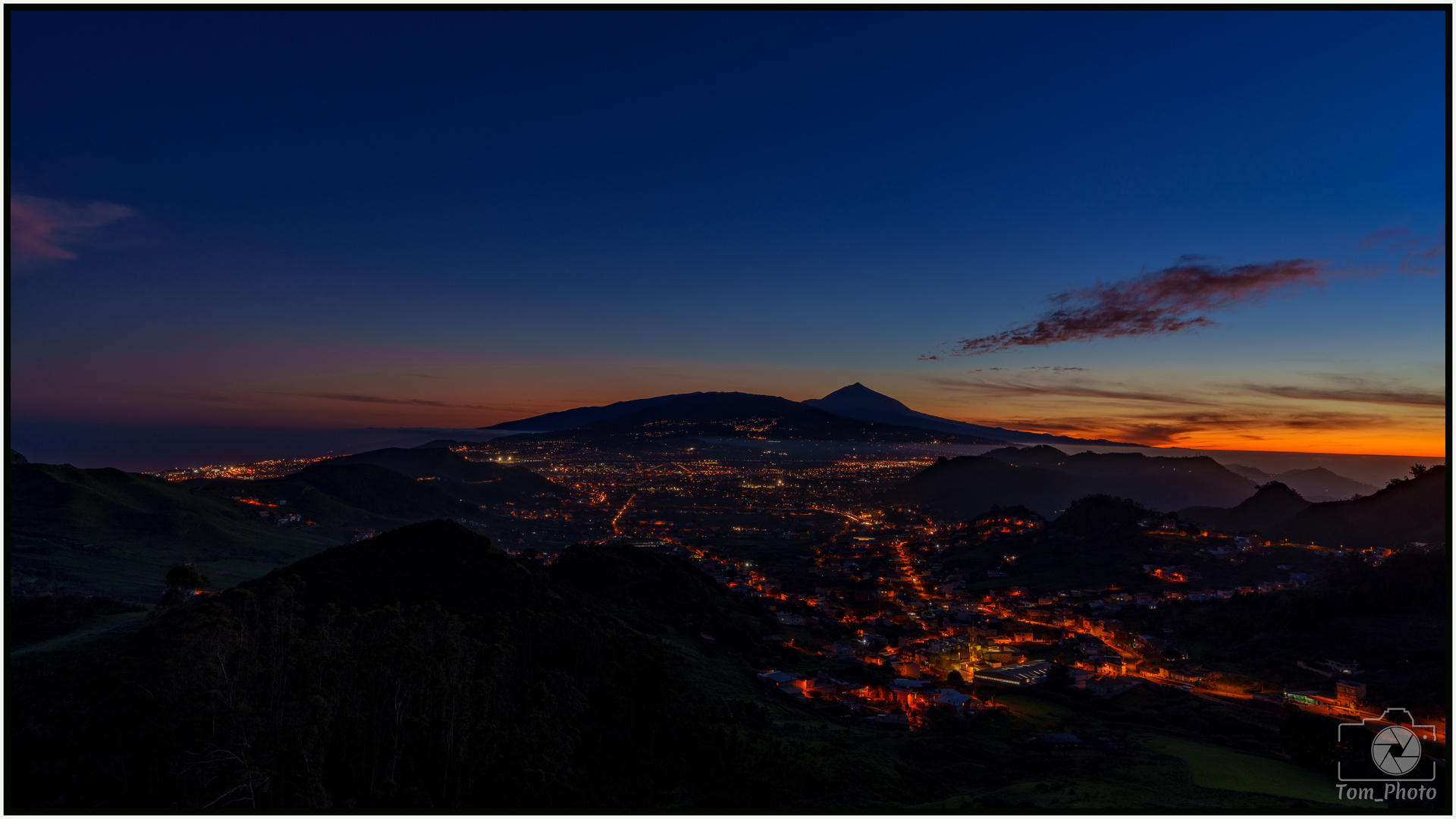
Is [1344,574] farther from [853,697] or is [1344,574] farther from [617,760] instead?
[617,760]

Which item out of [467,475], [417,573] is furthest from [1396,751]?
[467,475]

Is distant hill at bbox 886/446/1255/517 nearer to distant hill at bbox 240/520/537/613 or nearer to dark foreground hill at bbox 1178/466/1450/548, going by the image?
dark foreground hill at bbox 1178/466/1450/548

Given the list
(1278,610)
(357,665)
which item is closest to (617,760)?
(357,665)

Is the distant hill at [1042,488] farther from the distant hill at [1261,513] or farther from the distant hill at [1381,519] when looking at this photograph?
the distant hill at [1381,519]

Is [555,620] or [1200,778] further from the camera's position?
[555,620]

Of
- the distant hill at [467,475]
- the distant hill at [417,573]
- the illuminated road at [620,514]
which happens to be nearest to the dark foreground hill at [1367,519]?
the distant hill at [417,573]

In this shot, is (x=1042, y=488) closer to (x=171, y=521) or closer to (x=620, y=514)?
(x=620, y=514)

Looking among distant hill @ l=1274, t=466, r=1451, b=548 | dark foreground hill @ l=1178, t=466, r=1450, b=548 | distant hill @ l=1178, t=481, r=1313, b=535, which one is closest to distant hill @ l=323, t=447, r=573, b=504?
distant hill @ l=1178, t=481, r=1313, b=535
